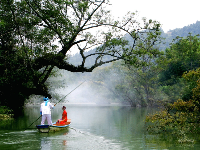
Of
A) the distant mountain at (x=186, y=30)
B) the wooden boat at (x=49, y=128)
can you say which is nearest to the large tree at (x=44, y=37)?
the wooden boat at (x=49, y=128)

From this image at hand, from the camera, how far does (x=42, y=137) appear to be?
1438cm

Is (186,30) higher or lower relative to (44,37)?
higher

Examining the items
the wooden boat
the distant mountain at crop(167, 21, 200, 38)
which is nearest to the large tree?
the wooden boat

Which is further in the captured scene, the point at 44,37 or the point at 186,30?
the point at 186,30

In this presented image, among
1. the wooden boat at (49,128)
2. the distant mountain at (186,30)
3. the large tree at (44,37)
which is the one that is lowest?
the wooden boat at (49,128)

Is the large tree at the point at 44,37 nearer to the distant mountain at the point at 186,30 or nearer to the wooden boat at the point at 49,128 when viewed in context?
the wooden boat at the point at 49,128

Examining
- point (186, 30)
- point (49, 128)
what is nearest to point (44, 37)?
point (49, 128)

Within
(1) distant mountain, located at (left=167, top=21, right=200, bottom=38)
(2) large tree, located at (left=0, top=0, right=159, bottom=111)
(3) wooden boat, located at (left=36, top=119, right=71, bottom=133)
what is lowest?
(3) wooden boat, located at (left=36, top=119, right=71, bottom=133)

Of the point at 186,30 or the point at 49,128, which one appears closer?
the point at 49,128

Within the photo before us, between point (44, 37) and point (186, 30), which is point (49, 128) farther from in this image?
point (186, 30)

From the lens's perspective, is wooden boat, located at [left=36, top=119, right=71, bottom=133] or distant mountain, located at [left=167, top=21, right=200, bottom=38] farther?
distant mountain, located at [left=167, top=21, right=200, bottom=38]

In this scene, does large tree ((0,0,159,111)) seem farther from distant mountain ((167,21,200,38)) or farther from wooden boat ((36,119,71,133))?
distant mountain ((167,21,200,38))

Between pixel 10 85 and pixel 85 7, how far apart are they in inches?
358

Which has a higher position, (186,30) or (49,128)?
(186,30)
